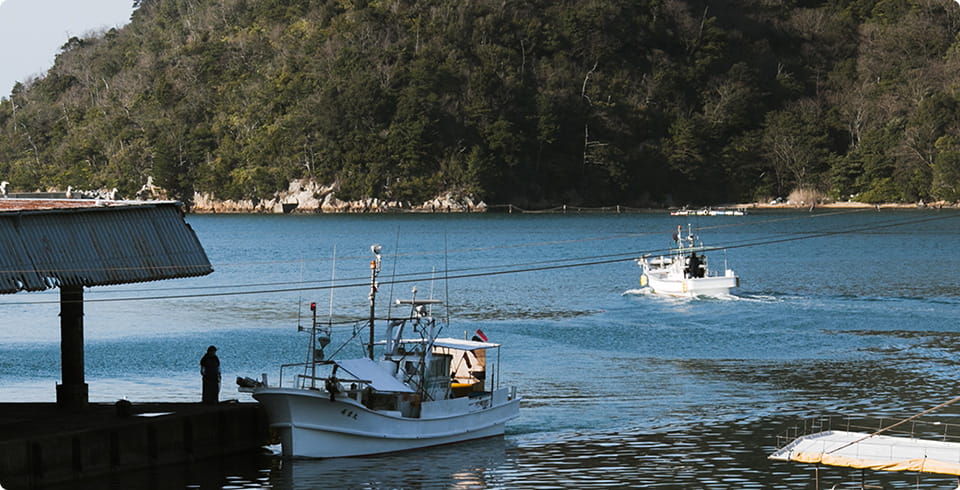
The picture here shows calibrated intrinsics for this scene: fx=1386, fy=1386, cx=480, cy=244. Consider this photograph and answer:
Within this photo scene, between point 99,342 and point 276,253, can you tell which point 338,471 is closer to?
point 99,342

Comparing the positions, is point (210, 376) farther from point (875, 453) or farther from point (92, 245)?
point (875, 453)

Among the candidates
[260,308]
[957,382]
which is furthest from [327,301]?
[957,382]

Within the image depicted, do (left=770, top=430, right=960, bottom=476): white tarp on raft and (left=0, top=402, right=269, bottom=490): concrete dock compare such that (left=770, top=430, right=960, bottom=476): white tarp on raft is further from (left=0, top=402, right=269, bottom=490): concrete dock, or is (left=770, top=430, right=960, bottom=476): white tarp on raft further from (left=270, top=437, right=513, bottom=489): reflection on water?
(left=0, top=402, right=269, bottom=490): concrete dock

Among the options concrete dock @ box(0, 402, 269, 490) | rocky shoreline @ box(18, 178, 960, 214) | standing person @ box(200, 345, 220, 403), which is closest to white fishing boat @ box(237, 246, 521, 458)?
concrete dock @ box(0, 402, 269, 490)

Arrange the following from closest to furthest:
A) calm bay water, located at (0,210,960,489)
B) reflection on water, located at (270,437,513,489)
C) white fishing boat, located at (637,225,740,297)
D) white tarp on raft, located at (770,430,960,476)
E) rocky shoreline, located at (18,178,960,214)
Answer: white tarp on raft, located at (770,430,960,476) < reflection on water, located at (270,437,513,489) < calm bay water, located at (0,210,960,489) < white fishing boat, located at (637,225,740,297) < rocky shoreline, located at (18,178,960,214)

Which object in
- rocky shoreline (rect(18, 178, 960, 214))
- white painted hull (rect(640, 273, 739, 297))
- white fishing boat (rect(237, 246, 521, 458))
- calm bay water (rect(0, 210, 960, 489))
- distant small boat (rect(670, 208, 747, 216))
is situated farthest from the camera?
rocky shoreline (rect(18, 178, 960, 214))

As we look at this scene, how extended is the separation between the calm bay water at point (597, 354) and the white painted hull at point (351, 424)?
419 millimetres

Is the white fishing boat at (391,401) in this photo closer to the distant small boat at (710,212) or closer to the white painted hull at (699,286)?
the white painted hull at (699,286)

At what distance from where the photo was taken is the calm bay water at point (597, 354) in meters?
28.3

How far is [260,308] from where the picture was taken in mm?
64125

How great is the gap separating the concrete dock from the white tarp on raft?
12.5 metres

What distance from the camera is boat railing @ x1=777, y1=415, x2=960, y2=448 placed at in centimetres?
3069

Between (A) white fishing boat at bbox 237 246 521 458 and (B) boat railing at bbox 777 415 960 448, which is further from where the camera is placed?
(B) boat railing at bbox 777 415 960 448

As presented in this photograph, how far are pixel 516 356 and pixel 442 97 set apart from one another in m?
148
